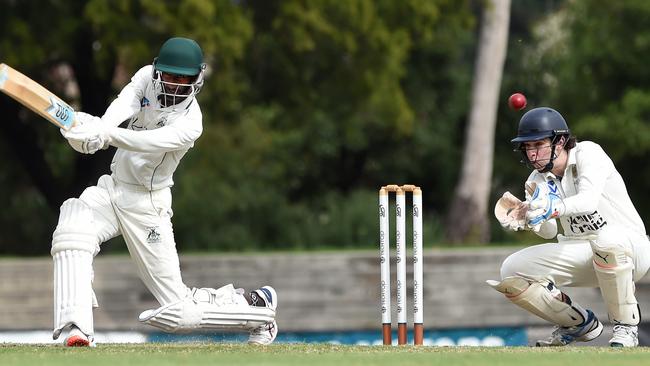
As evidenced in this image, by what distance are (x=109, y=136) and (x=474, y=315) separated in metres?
6.66

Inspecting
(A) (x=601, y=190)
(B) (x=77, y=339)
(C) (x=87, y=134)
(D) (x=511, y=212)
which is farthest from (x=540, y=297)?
(C) (x=87, y=134)

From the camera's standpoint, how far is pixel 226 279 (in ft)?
40.5

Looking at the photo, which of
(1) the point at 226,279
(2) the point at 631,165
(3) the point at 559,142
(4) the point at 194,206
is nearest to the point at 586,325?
(3) the point at 559,142

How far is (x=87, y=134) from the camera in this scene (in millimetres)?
5824

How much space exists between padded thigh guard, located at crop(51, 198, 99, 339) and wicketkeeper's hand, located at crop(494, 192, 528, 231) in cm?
197

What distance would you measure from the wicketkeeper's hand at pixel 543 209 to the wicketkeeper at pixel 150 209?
141 cm

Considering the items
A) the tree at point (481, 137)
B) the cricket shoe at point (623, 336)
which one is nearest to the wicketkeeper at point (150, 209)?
the cricket shoe at point (623, 336)

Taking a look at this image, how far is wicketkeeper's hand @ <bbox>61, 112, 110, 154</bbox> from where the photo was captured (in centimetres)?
582

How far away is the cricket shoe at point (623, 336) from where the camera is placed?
655cm

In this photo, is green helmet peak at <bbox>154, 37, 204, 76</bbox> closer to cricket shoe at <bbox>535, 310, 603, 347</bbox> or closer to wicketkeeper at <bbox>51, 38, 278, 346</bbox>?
wicketkeeper at <bbox>51, 38, 278, 346</bbox>

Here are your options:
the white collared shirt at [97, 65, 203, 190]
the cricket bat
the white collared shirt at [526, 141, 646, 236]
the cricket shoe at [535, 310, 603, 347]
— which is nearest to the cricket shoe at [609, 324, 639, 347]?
the cricket shoe at [535, 310, 603, 347]

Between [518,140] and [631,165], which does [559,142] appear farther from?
[631,165]

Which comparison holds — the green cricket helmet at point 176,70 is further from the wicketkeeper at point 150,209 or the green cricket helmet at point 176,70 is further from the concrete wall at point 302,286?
the concrete wall at point 302,286

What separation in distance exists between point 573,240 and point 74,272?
2.60 m
